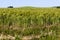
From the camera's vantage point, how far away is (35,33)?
15.5 meters

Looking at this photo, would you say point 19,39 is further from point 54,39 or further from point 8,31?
point 8,31

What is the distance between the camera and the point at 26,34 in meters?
15.5

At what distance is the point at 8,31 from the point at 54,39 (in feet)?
14.5

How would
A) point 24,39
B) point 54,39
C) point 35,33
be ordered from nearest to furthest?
point 54,39, point 24,39, point 35,33

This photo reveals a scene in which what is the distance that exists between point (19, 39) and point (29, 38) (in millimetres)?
1498

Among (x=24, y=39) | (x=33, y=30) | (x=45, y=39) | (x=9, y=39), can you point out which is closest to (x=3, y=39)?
(x=9, y=39)

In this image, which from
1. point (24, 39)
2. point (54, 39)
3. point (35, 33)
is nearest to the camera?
point (54, 39)

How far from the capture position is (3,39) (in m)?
13.4

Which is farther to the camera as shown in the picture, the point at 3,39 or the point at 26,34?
the point at 26,34

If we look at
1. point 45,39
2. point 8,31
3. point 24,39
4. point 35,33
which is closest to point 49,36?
point 45,39

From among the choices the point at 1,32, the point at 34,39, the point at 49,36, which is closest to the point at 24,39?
the point at 34,39

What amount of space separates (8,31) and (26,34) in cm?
140

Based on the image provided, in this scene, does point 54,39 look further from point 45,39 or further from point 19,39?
point 19,39

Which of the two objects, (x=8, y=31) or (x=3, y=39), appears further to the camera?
(x=8, y=31)
